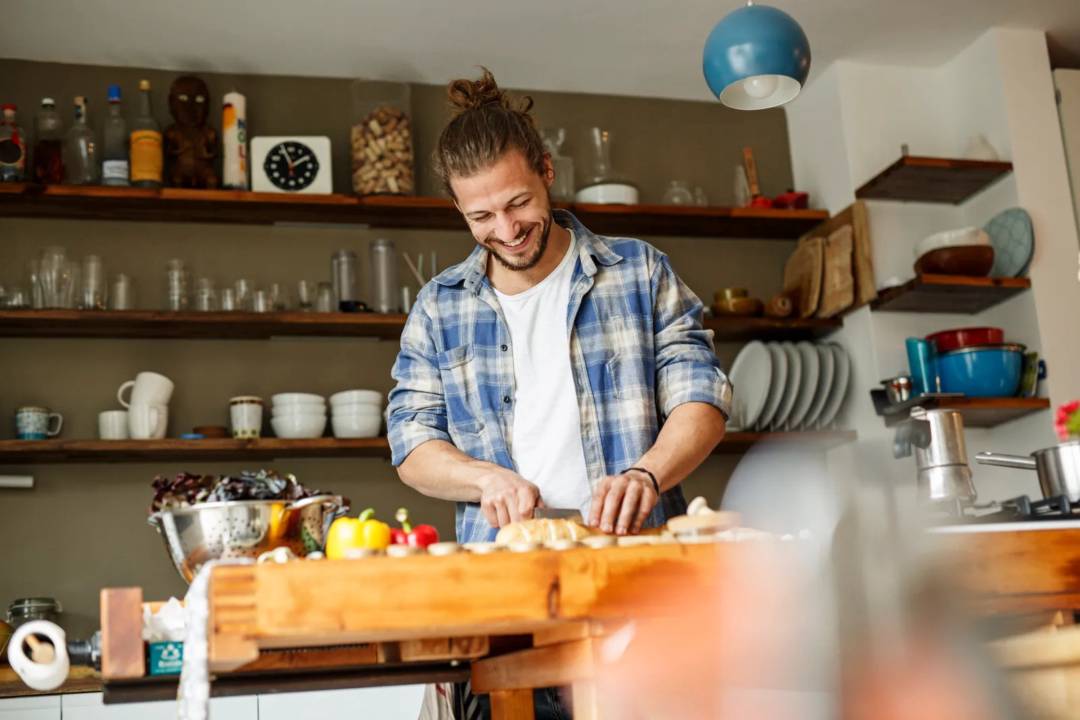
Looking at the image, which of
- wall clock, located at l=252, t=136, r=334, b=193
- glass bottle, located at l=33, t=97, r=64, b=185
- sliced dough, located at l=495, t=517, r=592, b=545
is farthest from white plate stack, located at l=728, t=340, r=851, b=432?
sliced dough, located at l=495, t=517, r=592, b=545

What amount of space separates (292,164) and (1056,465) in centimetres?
250

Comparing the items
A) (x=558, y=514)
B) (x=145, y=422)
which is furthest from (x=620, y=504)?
(x=145, y=422)

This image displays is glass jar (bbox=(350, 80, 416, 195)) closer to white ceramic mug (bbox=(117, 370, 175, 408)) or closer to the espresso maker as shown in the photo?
white ceramic mug (bbox=(117, 370, 175, 408))

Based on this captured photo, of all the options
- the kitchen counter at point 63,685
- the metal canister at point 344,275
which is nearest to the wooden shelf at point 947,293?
the metal canister at point 344,275

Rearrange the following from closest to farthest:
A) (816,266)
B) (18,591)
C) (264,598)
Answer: (264,598)
(18,591)
(816,266)

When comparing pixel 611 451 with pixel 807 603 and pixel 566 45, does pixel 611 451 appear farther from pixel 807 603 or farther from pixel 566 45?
pixel 566 45

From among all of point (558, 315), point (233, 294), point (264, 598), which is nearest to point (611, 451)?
point (558, 315)

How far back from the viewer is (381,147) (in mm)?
4086

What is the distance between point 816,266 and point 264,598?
11.8 ft

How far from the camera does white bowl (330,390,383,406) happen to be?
3922mm

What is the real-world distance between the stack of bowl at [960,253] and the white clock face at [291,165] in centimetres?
207

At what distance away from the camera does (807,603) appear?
0.54 m

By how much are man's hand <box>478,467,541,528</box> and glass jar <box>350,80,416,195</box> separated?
237 centimetres

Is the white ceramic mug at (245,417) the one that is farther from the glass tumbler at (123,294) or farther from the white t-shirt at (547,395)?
the white t-shirt at (547,395)
